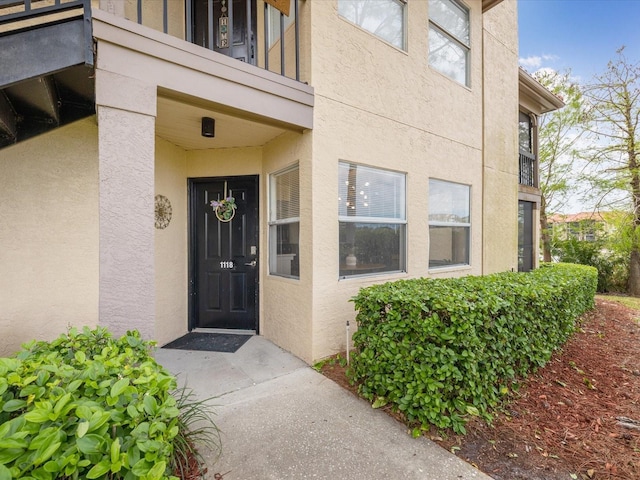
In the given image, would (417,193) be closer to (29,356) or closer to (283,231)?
(283,231)

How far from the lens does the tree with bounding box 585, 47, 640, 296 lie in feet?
32.9

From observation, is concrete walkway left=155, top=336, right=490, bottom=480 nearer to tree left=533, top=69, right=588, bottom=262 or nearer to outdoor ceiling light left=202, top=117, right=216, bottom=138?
outdoor ceiling light left=202, top=117, right=216, bottom=138

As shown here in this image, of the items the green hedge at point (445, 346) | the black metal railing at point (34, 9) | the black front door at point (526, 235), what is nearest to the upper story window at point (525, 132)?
the black front door at point (526, 235)

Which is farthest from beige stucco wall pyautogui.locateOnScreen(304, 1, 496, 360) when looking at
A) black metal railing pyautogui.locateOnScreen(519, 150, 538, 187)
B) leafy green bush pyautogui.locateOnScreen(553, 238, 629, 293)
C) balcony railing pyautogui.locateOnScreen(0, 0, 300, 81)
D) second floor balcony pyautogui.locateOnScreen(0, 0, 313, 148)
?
leafy green bush pyautogui.locateOnScreen(553, 238, 629, 293)

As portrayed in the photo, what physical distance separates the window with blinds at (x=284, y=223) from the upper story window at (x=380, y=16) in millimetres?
2163

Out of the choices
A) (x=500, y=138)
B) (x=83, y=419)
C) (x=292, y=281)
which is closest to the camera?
(x=83, y=419)

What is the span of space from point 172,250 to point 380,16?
4485 mm

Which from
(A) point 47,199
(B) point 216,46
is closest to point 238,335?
(A) point 47,199

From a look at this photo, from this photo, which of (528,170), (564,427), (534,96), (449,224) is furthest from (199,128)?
(534,96)

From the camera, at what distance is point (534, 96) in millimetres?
7992

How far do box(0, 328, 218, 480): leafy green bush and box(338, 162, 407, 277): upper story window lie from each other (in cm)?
273

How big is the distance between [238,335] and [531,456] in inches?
144

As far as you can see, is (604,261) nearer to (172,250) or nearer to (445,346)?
(445,346)

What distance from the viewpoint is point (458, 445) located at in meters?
2.34
